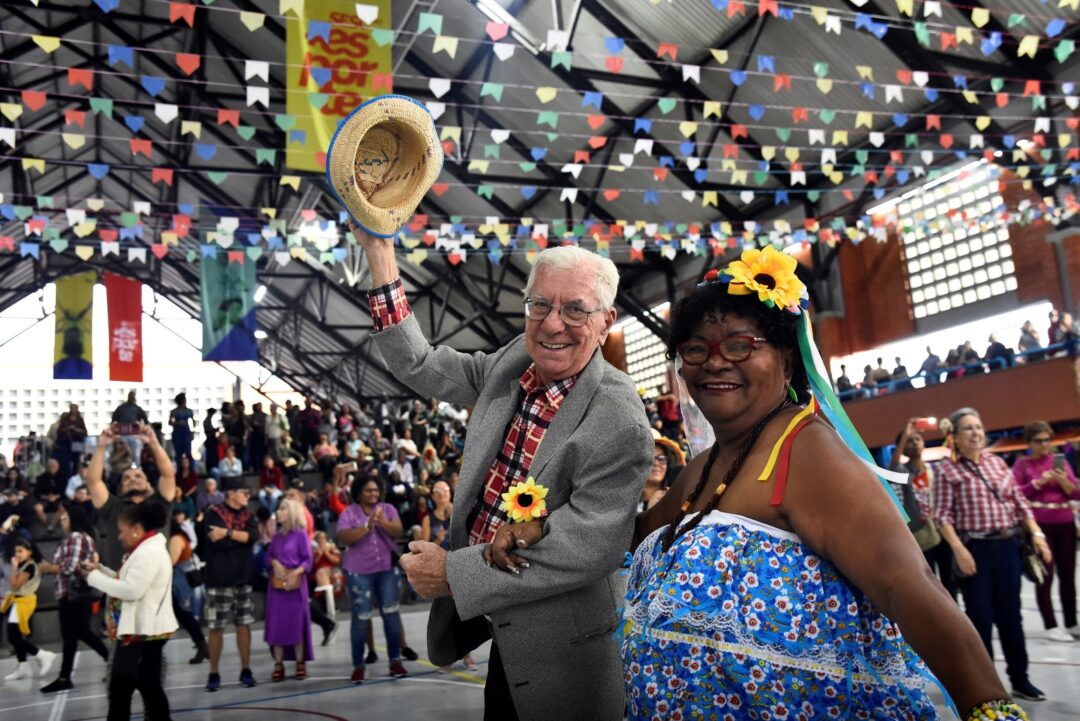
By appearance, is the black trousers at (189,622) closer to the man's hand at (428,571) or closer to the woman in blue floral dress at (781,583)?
the man's hand at (428,571)

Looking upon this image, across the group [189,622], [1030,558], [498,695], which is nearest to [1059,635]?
[1030,558]

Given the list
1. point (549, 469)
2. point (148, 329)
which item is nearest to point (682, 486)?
point (549, 469)

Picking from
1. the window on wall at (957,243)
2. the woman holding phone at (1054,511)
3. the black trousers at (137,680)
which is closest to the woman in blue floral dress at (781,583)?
the black trousers at (137,680)

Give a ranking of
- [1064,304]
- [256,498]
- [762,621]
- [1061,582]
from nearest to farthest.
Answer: [762,621] → [1061,582] → [256,498] → [1064,304]

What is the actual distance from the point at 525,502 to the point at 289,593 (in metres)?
5.57

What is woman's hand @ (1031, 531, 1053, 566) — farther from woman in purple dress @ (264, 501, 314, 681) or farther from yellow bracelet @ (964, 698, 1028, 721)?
woman in purple dress @ (264, 501, 314, 681)

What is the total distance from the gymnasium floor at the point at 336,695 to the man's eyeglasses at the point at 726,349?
138 inches

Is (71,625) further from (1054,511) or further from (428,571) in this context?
(1054,511)

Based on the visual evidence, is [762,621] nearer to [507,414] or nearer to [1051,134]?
[507,414]

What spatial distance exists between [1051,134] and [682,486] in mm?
14189

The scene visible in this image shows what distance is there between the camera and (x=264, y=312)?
30125 millimetres

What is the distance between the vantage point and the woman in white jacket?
436 cm

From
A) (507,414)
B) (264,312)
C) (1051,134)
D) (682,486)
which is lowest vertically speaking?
(682,486)

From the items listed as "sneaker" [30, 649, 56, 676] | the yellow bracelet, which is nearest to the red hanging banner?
"sneaker" [30, 649, 56, 676]
